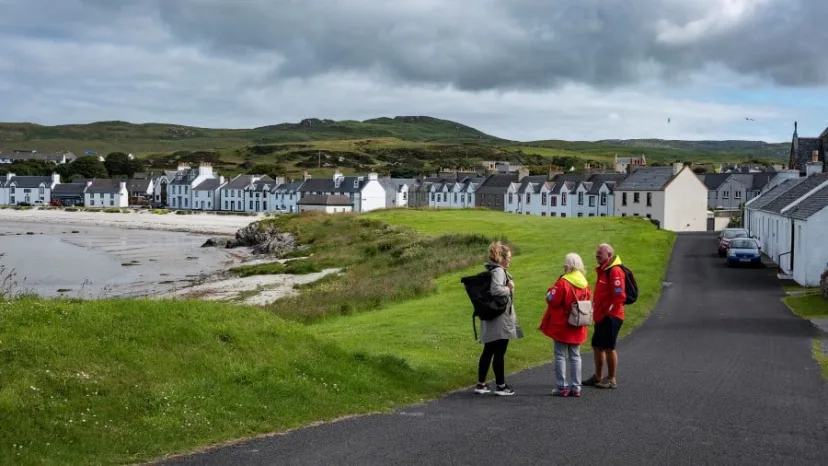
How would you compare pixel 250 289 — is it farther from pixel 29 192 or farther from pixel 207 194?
pixel 29 192

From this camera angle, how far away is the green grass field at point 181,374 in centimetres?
937

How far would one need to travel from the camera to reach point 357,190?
135500 millimetres

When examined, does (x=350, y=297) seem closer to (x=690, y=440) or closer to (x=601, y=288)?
(x=601, y=288)

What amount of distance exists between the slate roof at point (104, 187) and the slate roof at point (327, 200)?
187 ft

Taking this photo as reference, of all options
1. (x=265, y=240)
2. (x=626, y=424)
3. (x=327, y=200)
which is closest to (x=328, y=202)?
(x=327, y=200)

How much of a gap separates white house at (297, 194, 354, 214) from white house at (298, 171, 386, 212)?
1.92 meters

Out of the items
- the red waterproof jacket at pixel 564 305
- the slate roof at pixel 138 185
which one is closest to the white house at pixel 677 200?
the red waterproof jacket at pixel 564 305

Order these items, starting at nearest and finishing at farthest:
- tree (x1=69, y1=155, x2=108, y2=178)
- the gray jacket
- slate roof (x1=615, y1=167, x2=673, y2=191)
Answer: the gray jacket < slate roof (x1=615, y1=167, x2=673, y2=191) < tree (x1=69, y1=155, x2=108, y2=178)

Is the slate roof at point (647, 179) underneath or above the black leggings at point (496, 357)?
above

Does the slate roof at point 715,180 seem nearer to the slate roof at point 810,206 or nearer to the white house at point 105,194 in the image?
the slate roof at point 810,206

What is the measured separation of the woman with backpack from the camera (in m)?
12.2

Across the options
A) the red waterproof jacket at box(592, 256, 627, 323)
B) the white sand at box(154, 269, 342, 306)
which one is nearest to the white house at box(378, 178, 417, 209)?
the white sand at box(154, 269, 342, 306)

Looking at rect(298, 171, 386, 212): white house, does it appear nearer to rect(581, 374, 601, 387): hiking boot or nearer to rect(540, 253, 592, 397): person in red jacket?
rect(581, 374, 601, 387): hiking boot

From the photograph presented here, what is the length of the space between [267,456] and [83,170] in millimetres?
202940
